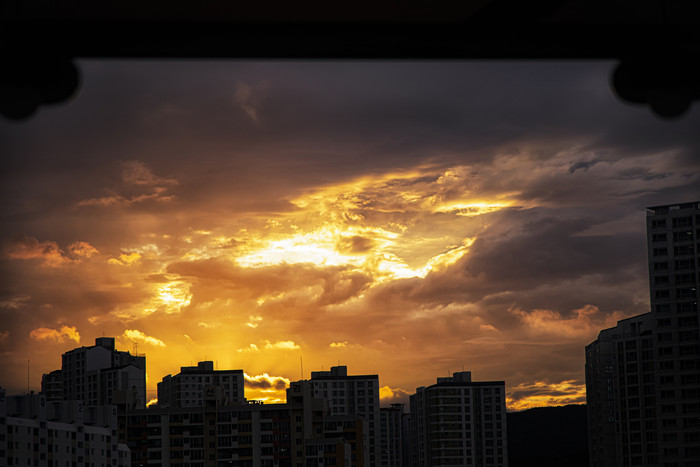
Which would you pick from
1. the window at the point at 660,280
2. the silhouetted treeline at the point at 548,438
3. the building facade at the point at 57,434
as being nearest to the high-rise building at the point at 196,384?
the silhouetted treeline at the point at 548,438

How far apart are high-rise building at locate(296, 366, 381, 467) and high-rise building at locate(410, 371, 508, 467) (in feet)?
19.4

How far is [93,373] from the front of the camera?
248 ft

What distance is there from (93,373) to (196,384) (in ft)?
27.0

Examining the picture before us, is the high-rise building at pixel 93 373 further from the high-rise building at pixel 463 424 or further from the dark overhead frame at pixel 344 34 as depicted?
the dark overhead frame at pixel 344 34

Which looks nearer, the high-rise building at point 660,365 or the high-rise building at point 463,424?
the high-rise building at point 660,365

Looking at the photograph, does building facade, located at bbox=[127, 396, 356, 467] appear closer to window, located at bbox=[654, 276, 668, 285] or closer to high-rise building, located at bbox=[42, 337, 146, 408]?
window, located at bbox=[654, 276, 668, 285]

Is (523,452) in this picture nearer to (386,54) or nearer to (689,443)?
(689,443)

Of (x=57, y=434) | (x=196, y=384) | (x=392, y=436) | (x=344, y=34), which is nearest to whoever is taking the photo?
(x=344, y=34)

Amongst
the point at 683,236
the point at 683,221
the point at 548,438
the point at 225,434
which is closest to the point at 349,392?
the point at 548,438

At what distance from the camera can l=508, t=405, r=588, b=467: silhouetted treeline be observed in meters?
61.4

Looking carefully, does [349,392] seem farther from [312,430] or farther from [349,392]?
[312,430]

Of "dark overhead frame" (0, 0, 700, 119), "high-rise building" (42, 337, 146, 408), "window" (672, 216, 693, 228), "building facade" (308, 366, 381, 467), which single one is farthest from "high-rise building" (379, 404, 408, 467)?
"dark overhead frame" (0, 0, 700, 119)

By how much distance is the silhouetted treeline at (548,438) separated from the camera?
6144 centimetres

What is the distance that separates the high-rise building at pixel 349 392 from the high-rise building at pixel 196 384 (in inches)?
257
